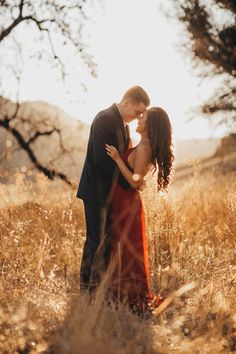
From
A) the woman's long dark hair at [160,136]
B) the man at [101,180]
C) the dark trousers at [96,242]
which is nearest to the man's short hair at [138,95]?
the man at [101,180]

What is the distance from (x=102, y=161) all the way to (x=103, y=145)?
138 mm

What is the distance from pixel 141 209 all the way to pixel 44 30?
325 inches

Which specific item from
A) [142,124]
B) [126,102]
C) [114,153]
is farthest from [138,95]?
[114,153]

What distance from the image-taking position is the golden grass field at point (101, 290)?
3225 millimetres

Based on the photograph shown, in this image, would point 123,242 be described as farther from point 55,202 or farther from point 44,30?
point 44,30

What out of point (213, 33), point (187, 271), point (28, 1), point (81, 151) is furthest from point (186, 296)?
point (213, 33)

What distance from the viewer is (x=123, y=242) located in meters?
4.63

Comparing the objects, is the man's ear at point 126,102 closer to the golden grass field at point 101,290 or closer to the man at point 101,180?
the man at point 101,180

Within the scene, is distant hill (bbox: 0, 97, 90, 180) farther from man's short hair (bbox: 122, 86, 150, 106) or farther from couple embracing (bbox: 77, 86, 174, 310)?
couple embracing (bbox: 77, 86, 174, 310)

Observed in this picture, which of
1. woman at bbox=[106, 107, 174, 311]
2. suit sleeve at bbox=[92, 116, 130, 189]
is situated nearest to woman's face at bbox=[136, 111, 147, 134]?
woman at bbox=[106, 107, 174, 311]

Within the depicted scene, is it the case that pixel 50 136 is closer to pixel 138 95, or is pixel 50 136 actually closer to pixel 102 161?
pixel 138 95

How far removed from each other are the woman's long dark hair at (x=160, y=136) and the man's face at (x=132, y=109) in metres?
0.28

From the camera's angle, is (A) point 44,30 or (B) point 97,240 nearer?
(B) point 97,240

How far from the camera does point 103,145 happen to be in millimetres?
4629
